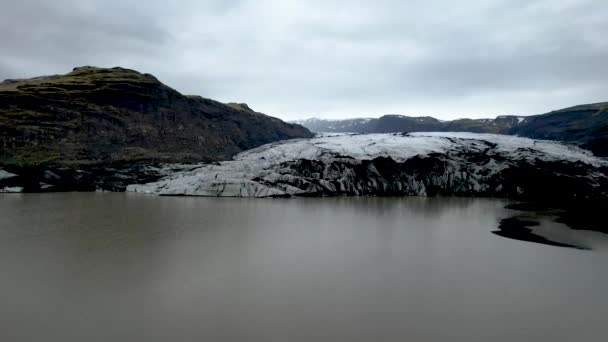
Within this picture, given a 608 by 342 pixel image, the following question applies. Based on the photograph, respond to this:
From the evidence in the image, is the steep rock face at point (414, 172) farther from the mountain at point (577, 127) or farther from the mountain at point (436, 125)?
the mountain at point (436, 125)

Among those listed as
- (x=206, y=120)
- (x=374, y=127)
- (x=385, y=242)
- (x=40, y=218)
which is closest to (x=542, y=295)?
(x=385, y=242)

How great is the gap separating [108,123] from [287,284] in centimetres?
2873

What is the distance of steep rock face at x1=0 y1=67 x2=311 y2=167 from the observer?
2542cm

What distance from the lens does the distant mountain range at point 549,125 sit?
34.9 meters

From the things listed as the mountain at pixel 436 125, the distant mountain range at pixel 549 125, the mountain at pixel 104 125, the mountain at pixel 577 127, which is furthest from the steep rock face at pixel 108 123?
the mountain at pixel 436 125

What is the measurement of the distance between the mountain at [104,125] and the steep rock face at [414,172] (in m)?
5.56

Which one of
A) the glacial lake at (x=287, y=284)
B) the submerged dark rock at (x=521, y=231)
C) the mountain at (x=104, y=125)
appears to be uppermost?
the mountain at (x=104, y=125)

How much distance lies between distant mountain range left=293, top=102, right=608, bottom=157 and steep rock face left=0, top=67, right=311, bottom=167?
3559 centimetres

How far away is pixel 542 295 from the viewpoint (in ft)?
20.4

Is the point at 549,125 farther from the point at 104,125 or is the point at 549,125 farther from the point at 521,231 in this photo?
the point at 104,125

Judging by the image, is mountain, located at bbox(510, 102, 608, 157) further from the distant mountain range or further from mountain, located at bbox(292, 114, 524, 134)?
mountain, located at bbox(292, 114, 524, 134)

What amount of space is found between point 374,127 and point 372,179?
59.4 metres

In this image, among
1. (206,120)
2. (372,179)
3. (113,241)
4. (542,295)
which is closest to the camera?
(542,295)

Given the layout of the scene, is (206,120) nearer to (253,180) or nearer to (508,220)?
(253,180)
